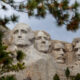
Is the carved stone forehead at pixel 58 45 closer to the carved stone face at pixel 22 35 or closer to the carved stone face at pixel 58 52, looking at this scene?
the carved stone face at pixel 58 52

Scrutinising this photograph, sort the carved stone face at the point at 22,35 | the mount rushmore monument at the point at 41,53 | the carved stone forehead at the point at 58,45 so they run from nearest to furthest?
the mount rushmore monument at the point at 41,53
the carved stone face at the point at 22,35
the carved stone forehead at the point at 58,45

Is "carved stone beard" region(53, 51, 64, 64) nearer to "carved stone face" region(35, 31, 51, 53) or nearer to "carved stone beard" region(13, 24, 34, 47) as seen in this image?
"carved stone face" region(35, 31, 51, 53)

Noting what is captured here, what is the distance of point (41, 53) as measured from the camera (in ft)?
29.4

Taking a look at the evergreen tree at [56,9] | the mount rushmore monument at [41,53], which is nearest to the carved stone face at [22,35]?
the mount rushmore monument at [41,53]

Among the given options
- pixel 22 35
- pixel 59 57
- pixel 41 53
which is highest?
pixel 22 35

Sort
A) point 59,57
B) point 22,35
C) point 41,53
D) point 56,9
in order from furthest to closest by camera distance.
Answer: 1. point 59,57
2. point 41,53
3. point 22,35
4. point 56,9

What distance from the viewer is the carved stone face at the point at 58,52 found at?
9145mm

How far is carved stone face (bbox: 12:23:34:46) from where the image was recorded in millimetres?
8828

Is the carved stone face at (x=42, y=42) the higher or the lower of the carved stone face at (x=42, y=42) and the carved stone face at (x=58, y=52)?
the higher

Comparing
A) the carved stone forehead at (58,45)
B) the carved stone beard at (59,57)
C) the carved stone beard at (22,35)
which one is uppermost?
the carved stone beard at (22,35)

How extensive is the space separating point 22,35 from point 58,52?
3.57ft

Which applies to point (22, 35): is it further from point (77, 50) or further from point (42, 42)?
point (77, 50)

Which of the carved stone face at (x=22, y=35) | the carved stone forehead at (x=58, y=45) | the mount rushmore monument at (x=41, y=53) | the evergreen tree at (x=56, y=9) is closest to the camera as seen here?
the evergreen tree at (x=56, y=9)

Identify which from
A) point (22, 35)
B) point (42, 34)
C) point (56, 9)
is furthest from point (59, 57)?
point (56, 9)
